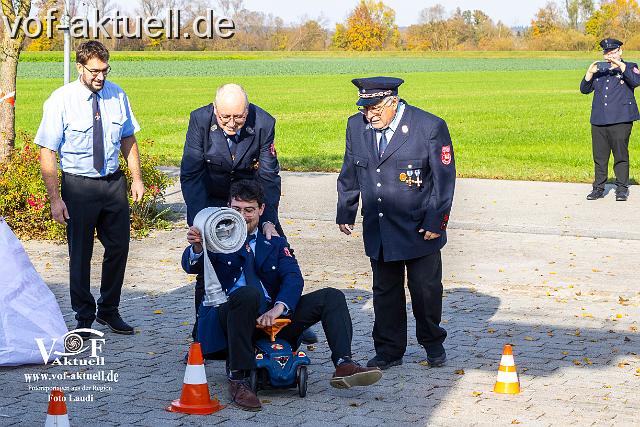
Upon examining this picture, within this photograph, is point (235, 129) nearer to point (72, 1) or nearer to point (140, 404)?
point (140, 404)

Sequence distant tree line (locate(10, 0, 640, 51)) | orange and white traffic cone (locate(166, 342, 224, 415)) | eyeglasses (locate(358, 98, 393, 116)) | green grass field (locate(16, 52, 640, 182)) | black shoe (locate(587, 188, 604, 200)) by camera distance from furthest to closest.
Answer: distant tree line (locate(10, 0, 640, 51)) → green grass field (locate(16, 52, 640, 182)) → black shoe (locate(587, 188, 604, 200)) → eyeglasses (locate(358, 98, 393, 116)) → orange and white traffic cone (locate(166, 342, 224, 415))

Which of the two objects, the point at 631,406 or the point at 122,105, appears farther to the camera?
the point at 122,105

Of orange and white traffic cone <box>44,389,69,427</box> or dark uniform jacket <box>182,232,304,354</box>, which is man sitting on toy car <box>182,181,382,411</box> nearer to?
dark uniform jacket <box>182,232,304,354</box>

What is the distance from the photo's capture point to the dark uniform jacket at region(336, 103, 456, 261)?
21.3 feet

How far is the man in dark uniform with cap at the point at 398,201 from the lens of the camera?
21.3 feet

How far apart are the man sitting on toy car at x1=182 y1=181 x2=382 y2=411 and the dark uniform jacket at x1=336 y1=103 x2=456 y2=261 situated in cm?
63

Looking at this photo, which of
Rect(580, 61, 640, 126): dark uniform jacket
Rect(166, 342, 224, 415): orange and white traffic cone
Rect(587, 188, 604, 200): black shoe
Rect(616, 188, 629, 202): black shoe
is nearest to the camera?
Rect(166, 342, 224, 415): orange and white traffic cone

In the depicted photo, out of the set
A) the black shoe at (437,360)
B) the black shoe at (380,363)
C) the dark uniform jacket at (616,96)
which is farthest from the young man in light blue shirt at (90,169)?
the dark uniform jacket at (616,96)

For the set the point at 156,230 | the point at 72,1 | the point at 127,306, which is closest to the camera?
the point at 127,306

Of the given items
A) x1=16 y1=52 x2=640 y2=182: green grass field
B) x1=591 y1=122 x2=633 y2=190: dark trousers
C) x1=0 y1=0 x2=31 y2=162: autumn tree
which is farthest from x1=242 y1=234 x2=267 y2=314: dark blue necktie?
x1=16 y1=52 x2=640 y2=182: green grass field

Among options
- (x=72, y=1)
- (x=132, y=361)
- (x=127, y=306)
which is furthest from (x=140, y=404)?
(x=72, y=1)

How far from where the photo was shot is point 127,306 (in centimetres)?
838

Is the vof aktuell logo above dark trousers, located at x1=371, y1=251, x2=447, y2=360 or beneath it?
beneath

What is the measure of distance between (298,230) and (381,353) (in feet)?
17.1
